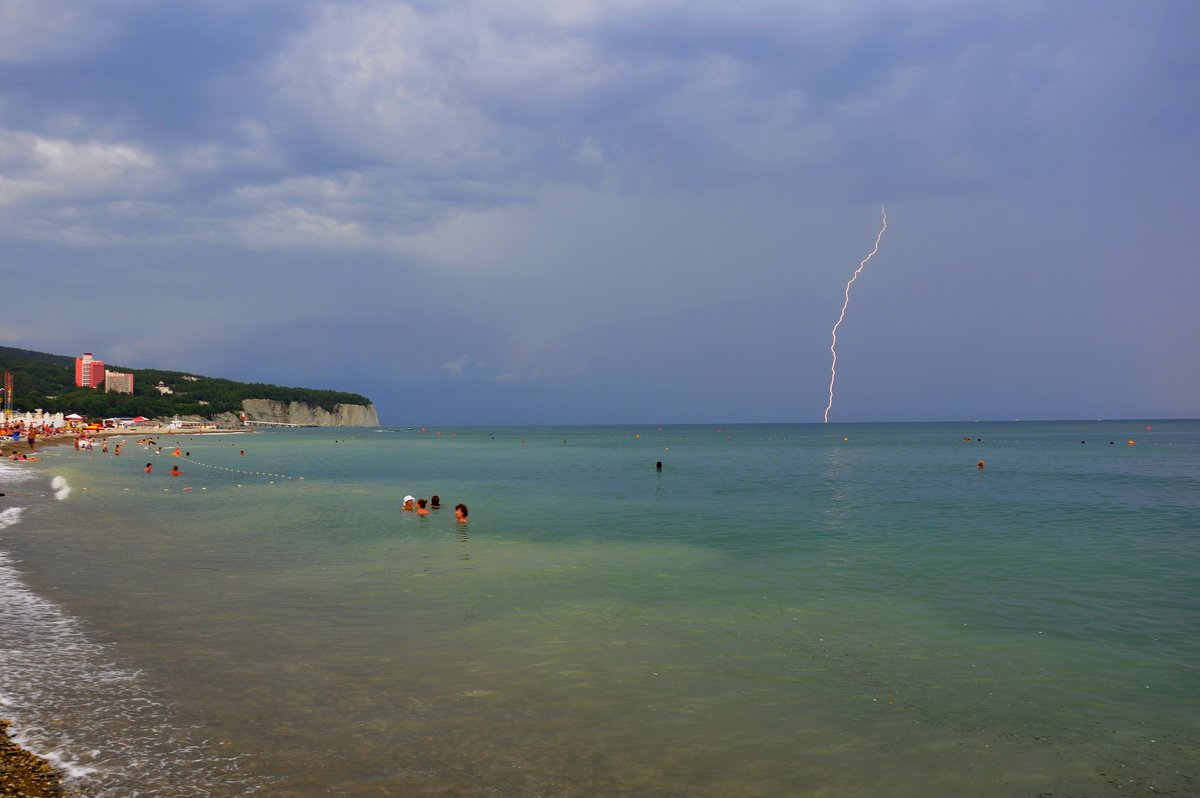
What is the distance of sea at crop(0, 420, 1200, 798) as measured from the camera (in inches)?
306

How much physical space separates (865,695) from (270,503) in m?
33.3

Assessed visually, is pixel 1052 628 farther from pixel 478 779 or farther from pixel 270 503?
pixel 270 503

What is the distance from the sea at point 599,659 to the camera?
7773 mm

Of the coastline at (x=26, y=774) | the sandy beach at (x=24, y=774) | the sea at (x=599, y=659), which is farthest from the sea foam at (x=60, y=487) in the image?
the coastline at (x=26, y=774)

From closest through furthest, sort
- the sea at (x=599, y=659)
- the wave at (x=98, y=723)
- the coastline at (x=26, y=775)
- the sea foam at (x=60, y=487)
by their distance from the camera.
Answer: the coastline at (x=26, y=775), the wave at (x=98, y=723), the sea at (x=599, y=659), the sea foam at (x=60, y=487)

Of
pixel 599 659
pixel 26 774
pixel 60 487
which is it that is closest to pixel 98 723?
pixel 26 774

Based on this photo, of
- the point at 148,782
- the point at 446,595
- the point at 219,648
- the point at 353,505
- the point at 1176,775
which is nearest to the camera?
the point at 148,782

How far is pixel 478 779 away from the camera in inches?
290

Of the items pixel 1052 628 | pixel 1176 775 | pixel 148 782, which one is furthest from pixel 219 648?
pixel 1052 628

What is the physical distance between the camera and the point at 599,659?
11.7m

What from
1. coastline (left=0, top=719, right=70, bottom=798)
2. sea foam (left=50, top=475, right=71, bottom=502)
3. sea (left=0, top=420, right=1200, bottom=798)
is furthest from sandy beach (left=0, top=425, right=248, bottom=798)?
sea foam (left=50, top=475, right=71, bottom=502)

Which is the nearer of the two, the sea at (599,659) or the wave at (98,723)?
the wave at (98,723)

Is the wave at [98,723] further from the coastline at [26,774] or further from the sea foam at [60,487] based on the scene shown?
the sea foam at [60,487]

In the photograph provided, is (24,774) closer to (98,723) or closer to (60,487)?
(98,723)
